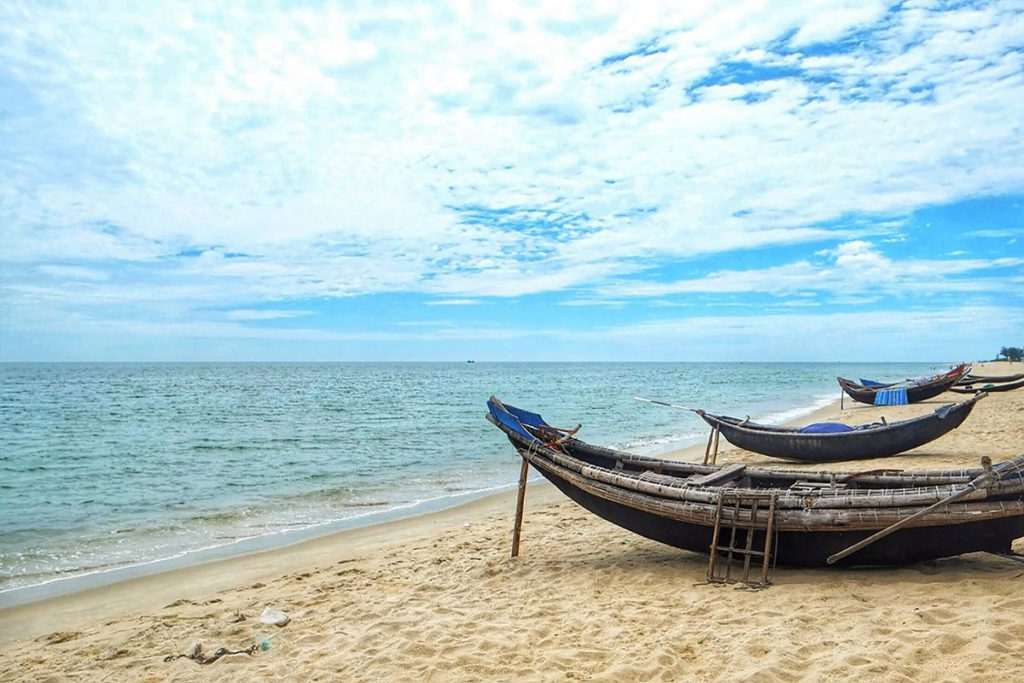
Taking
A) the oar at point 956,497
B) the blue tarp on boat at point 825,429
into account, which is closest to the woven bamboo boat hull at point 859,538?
the oar at point 956,497

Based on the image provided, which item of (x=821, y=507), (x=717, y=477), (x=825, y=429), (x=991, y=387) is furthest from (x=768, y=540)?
(x=991, y=387)

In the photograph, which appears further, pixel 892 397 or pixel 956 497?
pixel 892 397

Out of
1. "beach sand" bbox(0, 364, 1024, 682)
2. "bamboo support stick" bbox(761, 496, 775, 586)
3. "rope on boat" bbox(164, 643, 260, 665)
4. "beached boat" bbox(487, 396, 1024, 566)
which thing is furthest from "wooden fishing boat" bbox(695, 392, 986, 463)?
"rope on boat" bbox(164, 643, 260, 665)

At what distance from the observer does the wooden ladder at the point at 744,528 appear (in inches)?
252

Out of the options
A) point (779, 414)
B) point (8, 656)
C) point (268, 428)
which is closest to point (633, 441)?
point (779, 414)

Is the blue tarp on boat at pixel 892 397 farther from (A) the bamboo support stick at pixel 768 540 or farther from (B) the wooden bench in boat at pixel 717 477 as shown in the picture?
(A) the bamboo support stick at pixel 768 540

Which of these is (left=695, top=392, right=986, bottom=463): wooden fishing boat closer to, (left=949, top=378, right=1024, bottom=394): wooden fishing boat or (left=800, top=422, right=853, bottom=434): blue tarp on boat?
(left=800, top=422, right=853, bottom=434): blue tarp on boat

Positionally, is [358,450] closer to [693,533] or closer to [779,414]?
[693,533]

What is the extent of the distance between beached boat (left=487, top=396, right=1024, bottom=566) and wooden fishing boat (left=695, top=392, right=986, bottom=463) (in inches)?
269

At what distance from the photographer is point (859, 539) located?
623cm

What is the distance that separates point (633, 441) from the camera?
858 inches

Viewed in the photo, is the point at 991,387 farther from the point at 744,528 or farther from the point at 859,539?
the point at 744,528

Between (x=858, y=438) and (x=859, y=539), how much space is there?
887cm

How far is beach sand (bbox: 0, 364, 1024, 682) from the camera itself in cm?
484
